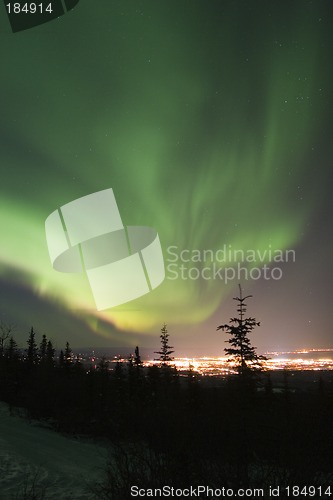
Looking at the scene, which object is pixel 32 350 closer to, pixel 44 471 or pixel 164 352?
pixel 164 352

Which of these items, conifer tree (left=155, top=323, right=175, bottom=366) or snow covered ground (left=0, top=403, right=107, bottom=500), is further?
conifer tree (left=155, top=323, right=175, bottom=366)

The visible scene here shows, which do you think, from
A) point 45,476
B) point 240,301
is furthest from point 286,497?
point 240,301

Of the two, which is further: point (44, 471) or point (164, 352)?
point (164, 352)

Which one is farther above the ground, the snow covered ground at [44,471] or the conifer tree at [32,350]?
the conifer tree at [32,350]

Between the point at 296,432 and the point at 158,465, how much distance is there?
8.54 feet

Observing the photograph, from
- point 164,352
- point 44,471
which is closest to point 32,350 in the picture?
point 164,352

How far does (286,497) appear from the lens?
5500 millimetres

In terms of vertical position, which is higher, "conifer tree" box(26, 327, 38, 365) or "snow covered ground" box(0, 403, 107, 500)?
"conifer tree" box(26, 327, 38, 365)

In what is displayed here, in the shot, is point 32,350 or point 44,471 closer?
point 44,471

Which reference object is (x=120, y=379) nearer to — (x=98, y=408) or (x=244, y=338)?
(x=98, y=408)

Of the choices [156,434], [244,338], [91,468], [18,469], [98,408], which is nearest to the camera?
[156,434]

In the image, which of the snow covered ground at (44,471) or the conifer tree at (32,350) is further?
the conifer tree at (32,350)

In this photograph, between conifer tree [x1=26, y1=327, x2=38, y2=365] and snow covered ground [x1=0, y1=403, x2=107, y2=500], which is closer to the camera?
snow covered ground [x1=0, y1=403, x2=107, y2=500]

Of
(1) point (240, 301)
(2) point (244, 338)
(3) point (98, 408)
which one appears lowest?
(3) point (98, 408)
